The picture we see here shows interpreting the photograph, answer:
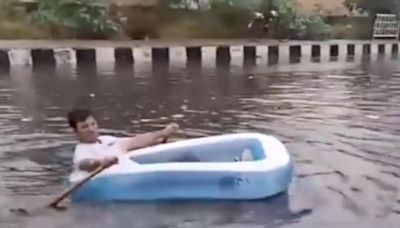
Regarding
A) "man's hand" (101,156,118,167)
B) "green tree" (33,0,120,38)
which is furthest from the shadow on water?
"green tree" (33,0,120,38)

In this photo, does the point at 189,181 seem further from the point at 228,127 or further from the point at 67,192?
the point at 228,127

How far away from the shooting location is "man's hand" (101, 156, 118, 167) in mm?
6879

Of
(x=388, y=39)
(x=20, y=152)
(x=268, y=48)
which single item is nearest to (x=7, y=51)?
(x=268, y=48)

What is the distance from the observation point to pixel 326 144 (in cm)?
918

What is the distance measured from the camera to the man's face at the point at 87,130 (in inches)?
283

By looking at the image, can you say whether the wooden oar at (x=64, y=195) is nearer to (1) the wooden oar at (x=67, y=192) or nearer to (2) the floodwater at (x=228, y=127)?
(1) the wooden oar at (x=67, y=192)

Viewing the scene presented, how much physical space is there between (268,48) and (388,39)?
7.38 m

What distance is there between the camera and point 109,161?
272 inches

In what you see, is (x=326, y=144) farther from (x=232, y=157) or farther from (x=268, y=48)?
(x=268, y=48)

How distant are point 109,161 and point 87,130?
422mm

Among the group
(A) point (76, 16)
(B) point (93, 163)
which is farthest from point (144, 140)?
(A) point (76, 16)

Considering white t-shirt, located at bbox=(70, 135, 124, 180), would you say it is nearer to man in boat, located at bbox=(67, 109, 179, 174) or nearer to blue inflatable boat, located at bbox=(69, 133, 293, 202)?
man in boat, located at bbox=(67, 109, 179, 174)

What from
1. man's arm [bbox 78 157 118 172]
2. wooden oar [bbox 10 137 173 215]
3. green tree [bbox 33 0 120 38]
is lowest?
green tree [bbox 33 0 120 38]

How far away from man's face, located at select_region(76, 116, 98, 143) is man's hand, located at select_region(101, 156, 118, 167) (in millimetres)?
339
